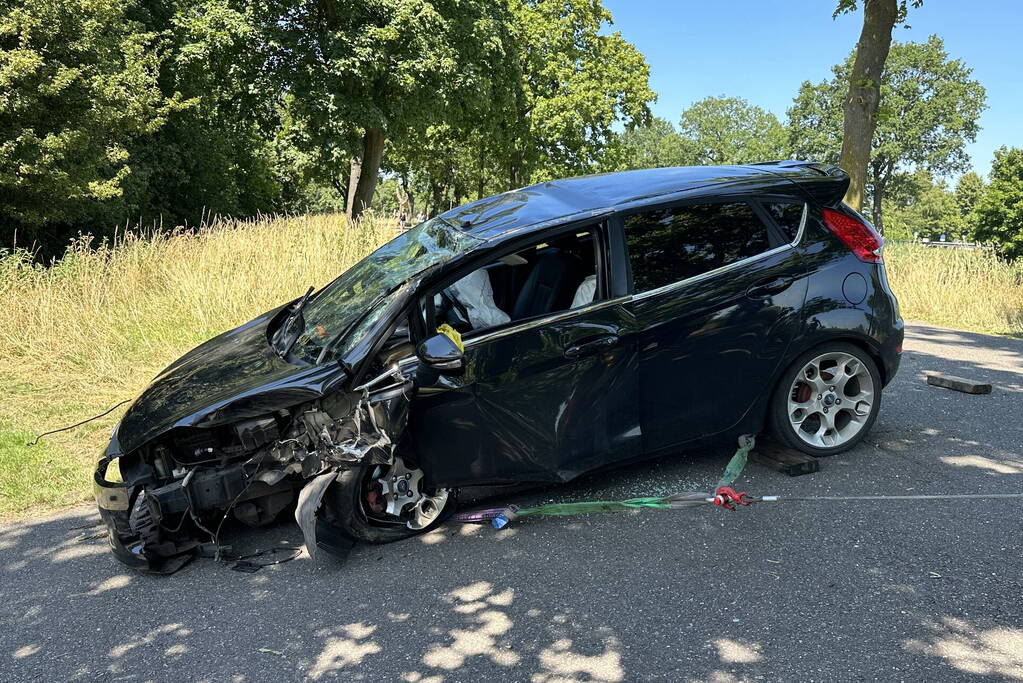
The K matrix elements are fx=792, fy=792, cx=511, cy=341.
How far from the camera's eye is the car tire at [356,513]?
4027 mm

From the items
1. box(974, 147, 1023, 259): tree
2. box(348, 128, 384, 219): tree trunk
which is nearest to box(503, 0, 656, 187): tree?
box(348, 128, 384, 219): tree trunk

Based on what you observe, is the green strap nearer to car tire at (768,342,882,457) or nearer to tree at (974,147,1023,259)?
car tire at (768,342,882,457)

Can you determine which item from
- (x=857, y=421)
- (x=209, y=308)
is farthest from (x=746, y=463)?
(x=209, y=308)

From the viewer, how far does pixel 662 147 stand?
340 ft

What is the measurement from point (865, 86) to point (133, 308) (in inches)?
457

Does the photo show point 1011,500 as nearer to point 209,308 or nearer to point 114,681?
point 114,681

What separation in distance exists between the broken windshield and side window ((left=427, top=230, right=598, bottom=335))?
0.22m

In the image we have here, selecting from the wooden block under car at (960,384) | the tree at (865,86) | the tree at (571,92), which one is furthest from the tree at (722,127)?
the wooden block under car at (960,384)

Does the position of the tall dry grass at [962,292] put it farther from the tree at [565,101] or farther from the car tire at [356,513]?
the tree at [565,101]

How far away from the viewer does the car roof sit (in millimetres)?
4480

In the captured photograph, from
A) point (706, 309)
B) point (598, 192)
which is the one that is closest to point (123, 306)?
point (598, 192)

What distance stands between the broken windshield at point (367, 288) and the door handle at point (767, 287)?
1.62 meters

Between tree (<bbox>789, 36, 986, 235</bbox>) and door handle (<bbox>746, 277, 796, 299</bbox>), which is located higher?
tree (<bbox>789, 36, 986, 235</bbox>)

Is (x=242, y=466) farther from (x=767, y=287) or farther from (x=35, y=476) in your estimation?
(x=767, y=287)
